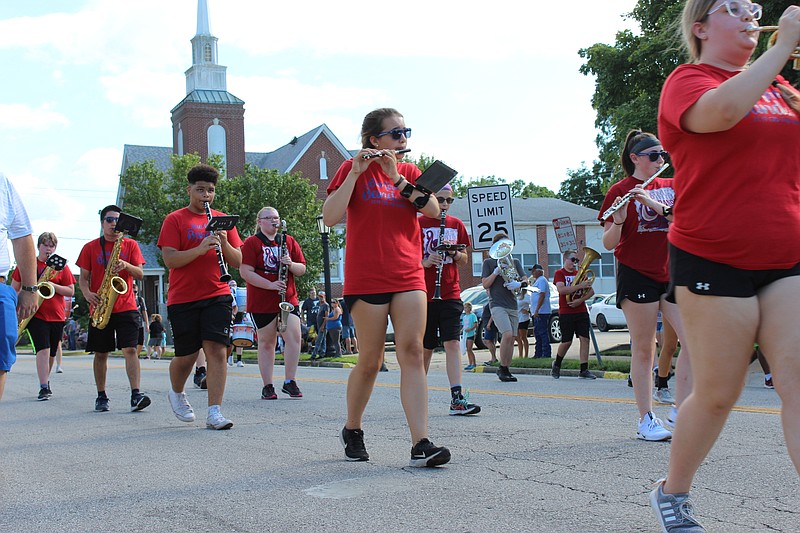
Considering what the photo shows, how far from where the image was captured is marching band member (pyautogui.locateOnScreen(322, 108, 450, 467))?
5.90 metres

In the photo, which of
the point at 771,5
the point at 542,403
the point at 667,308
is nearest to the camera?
the point at 667,308

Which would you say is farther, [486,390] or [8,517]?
[486,390]

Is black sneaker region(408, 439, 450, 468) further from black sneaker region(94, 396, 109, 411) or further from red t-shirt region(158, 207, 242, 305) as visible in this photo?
black sneaker region(94, 396, 109, 411)

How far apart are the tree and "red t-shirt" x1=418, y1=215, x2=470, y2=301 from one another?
16085mm

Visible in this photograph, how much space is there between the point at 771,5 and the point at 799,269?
19.7 m

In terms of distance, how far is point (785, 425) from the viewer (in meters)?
3.47

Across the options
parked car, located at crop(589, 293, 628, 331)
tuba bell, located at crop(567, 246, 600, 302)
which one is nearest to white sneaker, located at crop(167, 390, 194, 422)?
tuba bell, located at crop(567, 246, 600, 302)

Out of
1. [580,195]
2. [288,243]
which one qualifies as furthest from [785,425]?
[580,195]

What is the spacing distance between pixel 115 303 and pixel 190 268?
2.22 meters

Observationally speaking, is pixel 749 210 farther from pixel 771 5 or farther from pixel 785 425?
pixel 771 5

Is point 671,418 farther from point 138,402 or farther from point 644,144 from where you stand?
point 138,402

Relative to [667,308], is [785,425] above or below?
below

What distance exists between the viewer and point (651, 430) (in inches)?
260

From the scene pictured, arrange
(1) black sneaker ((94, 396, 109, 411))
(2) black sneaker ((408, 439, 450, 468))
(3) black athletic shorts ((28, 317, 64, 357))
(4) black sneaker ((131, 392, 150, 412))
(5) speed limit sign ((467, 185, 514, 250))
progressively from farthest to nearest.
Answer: (5) speed limit sign ((467, 185, 514, 250)), (3) black athletic shorts ((28, 317, 64, 357)), (1) black sneaker ((94, 396, 109, 411)), (4) black sneaker ((131, 392, 150, 412)), (2) black sneaker ((408, 439, 450, 468))
